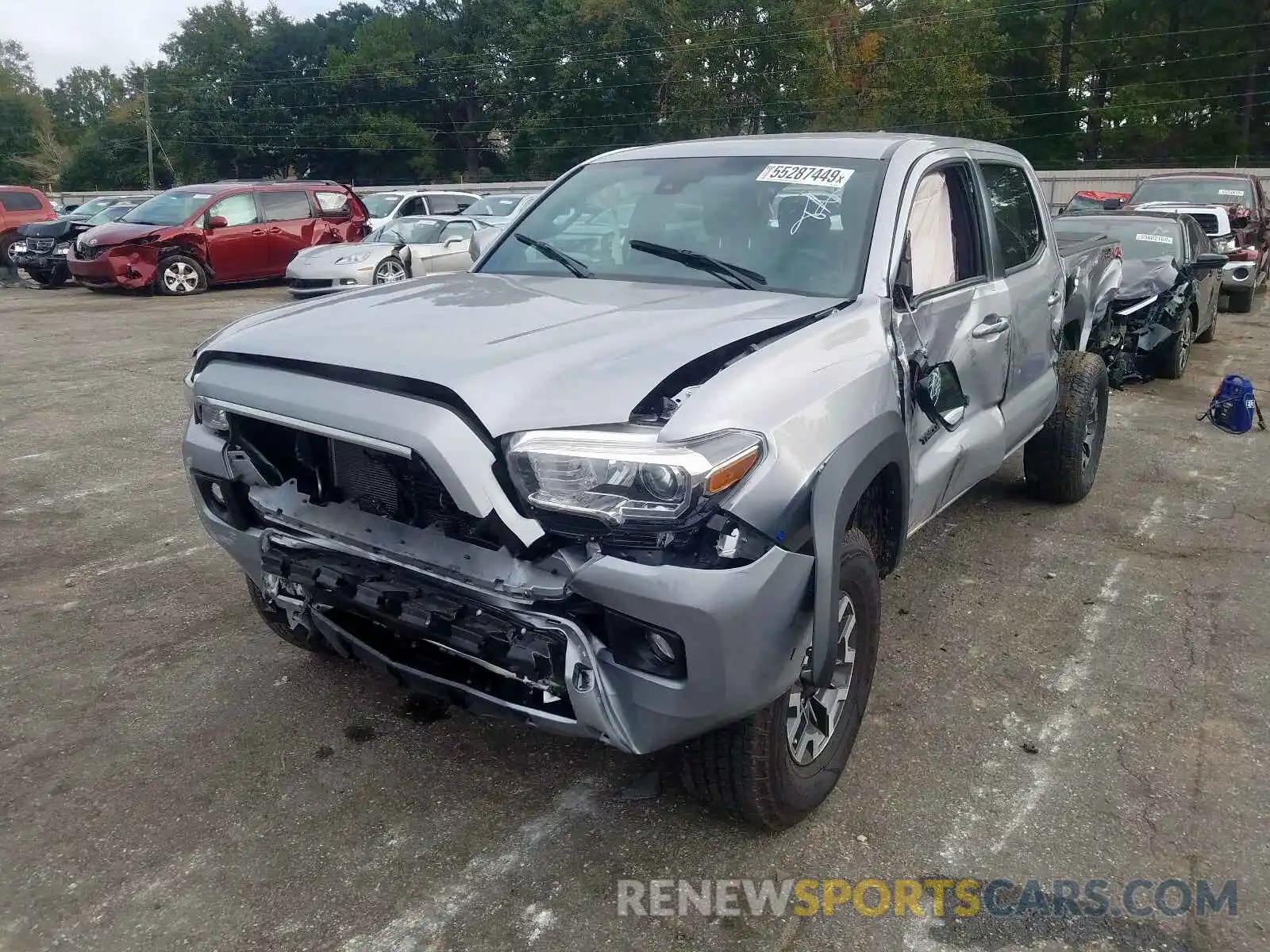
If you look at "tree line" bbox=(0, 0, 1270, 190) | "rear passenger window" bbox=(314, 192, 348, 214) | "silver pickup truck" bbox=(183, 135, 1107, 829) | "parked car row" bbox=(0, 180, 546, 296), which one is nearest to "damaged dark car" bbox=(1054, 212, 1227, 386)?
"silver pickup truck" bbox=(183, 135, 1107, 829)

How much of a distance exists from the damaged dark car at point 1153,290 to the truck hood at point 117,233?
13.0 metres

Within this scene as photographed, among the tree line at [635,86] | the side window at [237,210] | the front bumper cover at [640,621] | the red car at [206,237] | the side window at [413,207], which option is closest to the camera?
the front bumper cover at [640,621]

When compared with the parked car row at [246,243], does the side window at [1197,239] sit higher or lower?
lower

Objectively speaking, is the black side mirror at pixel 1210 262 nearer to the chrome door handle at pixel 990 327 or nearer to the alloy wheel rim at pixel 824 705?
the chrome door handle at pixel 990 327

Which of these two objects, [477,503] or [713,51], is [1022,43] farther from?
[477,503]

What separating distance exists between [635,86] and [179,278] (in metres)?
46.6

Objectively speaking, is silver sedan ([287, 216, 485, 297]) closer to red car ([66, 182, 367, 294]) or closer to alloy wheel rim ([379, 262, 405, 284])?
alloy wheel rim ([379, 262, 405, 284])

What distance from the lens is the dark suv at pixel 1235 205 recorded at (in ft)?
44.0

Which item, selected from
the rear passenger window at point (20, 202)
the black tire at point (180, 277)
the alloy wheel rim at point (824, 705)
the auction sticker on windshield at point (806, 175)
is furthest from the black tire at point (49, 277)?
the alloy wheel rim at point (824, 705)

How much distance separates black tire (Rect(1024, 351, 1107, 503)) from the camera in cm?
517

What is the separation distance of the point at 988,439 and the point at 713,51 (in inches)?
2086

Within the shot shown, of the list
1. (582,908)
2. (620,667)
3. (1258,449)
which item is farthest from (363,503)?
(1258,449)

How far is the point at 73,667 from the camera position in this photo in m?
3.77

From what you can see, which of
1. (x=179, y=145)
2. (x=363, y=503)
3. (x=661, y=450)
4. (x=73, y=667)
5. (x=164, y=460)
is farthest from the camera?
(x=179, y=145)
